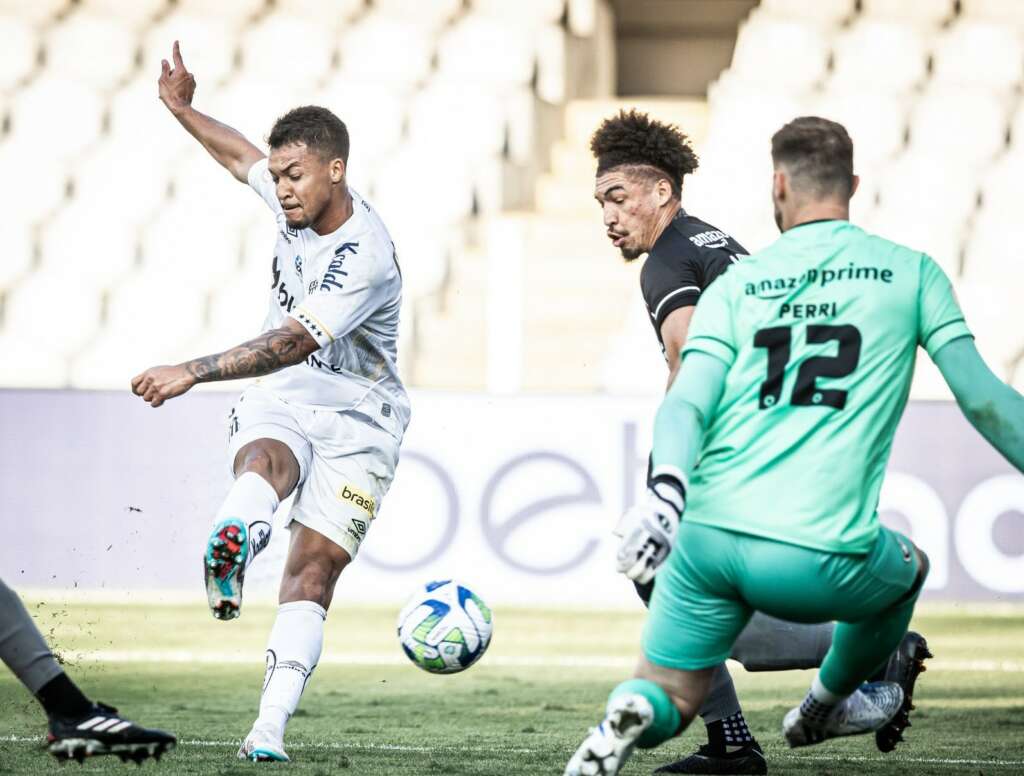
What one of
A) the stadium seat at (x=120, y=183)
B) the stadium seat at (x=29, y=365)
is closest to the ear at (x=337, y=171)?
the stadium seat at (x=29, y=365)

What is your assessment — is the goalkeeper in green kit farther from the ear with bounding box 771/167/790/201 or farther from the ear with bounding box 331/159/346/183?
the ear with bounding box 331/159/346/183

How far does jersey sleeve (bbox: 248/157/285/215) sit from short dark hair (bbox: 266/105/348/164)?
420 mm

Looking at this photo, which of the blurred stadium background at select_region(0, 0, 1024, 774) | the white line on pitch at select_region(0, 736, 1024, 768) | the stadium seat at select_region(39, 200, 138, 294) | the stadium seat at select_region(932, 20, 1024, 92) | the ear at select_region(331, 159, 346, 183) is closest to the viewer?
the white line on pitch at select_region(0, 736, 1024, 768)

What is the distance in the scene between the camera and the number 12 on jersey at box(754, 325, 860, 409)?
11.0 ft

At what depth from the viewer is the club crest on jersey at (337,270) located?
194 inches

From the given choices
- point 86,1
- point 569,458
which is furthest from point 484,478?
point 86,1

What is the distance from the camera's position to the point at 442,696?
680 centimetres

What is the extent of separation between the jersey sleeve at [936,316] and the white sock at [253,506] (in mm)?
2096

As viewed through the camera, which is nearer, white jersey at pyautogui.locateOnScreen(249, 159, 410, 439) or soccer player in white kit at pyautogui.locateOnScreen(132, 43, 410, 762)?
soccer player in white kit at pyautogui.locateOnScreen(132, 43, 410, 762)

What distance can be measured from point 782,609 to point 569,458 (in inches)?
224

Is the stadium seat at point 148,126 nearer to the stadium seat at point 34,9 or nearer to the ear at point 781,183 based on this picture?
the stadium seat at point 34,9

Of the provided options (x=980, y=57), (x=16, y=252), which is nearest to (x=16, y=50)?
(x=16, y=252)

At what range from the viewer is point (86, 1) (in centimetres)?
1506

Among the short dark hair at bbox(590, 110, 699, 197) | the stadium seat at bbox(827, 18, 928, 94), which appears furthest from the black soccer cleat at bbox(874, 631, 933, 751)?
the stadium seat at bbox(827, 18, 928, 94)
